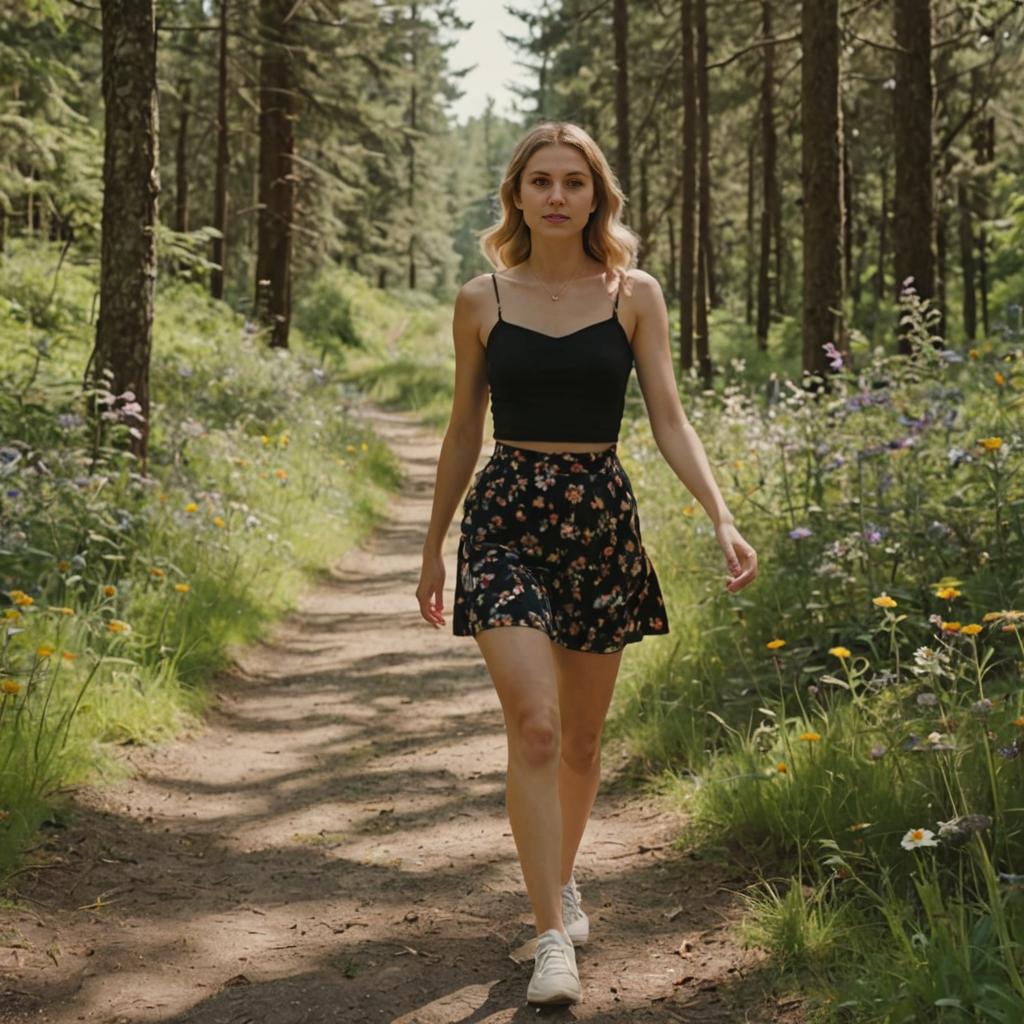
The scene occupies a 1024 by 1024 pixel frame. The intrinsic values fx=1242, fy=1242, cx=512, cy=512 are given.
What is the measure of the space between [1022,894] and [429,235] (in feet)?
206

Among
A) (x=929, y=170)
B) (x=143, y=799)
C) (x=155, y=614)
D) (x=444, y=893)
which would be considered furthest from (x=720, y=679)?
(x=929, y=170)

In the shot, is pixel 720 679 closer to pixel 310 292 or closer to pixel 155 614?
pixel 155 614

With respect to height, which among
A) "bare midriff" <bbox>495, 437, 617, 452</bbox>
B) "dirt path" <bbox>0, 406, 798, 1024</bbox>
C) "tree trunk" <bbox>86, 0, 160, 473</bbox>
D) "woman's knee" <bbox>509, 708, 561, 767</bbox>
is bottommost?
"dirt path" <bbox>0, 406, 798, 1024</bbox>

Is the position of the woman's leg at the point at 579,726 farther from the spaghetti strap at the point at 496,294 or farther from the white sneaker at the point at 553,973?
the spaghetti strap at the point at 496,294

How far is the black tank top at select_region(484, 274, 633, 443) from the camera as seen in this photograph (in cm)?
362

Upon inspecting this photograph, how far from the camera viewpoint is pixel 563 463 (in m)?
3.66

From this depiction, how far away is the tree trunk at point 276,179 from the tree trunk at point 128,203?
10.8 m

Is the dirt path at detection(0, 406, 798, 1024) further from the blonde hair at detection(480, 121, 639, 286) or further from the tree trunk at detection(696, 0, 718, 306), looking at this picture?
the tree trunk at detection(696, 0, 718, 306)

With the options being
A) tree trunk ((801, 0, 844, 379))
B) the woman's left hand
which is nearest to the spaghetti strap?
the woman's left hand

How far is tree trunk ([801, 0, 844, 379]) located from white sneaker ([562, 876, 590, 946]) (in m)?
6.83

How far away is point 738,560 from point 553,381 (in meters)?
0.74

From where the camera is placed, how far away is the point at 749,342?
37.7 metres

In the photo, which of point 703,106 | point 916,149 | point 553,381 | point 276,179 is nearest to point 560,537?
point 553,381

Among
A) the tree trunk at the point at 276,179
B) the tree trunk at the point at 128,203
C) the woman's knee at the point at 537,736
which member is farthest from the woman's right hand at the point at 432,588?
the tree trunk at the point at 276,179
